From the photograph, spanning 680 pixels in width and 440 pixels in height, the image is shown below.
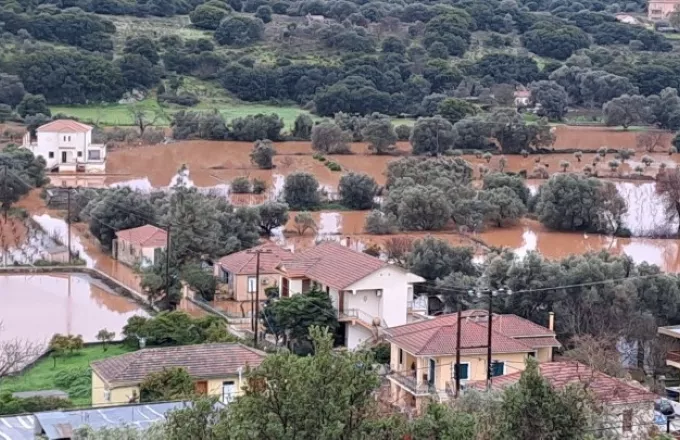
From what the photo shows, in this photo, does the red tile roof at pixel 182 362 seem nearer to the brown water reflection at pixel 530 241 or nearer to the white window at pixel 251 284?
the white window at pixel 251 284

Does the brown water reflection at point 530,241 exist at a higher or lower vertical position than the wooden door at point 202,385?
lower

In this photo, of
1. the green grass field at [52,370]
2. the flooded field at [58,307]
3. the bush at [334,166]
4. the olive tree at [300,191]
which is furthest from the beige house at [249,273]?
the bush at [334,166]

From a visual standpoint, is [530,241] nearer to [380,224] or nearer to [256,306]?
[380,224]

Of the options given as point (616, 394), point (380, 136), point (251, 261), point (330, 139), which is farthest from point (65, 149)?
point (616, 394)

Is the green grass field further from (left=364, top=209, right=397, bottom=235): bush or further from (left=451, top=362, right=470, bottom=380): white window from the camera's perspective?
(left=364, top=209, right=397, bottom=235): bush

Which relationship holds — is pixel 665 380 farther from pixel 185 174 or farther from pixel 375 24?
→ pixel 375 24
